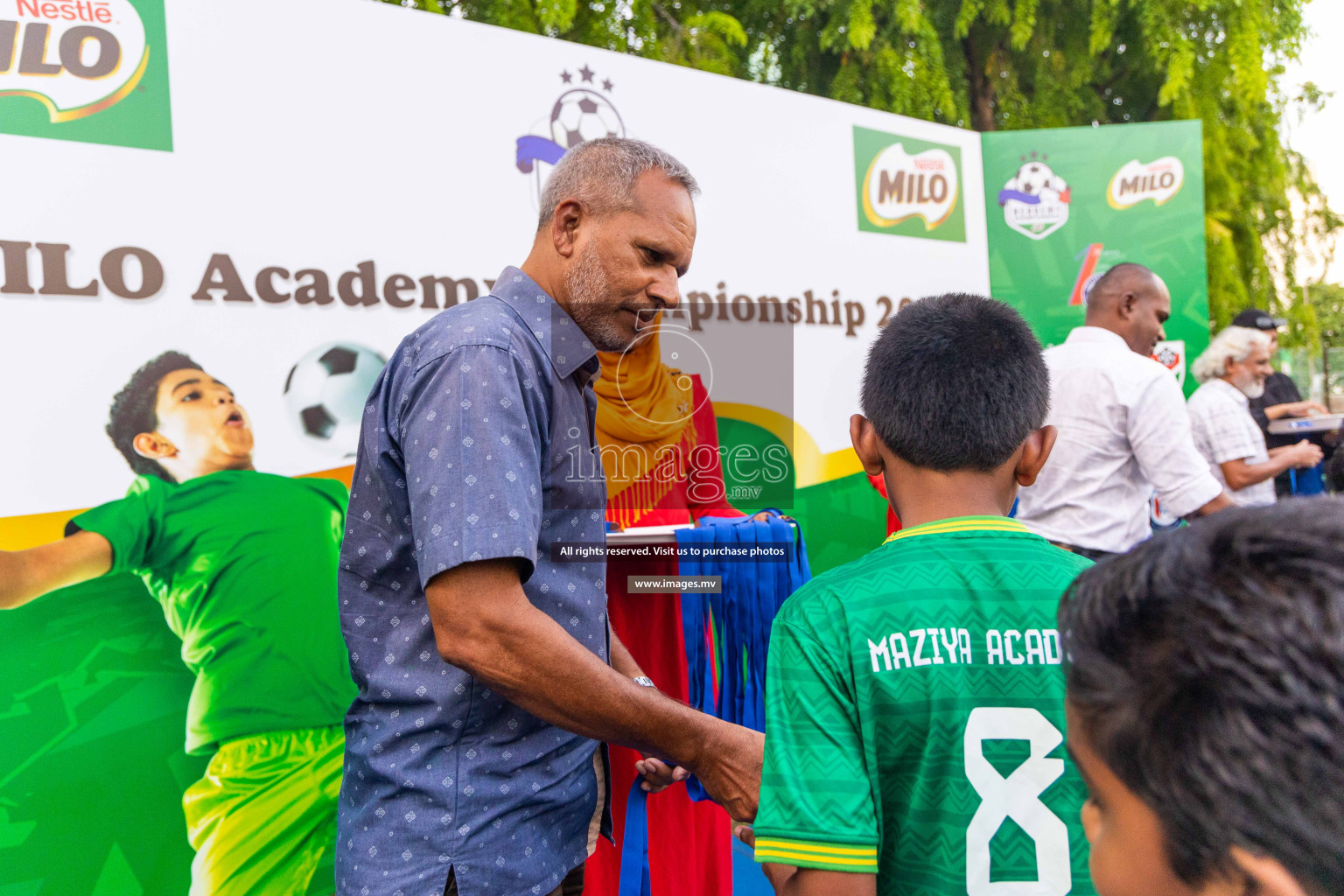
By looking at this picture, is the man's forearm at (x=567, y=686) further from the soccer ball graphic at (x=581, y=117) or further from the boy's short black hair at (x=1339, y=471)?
the soccer ball graphic at (x=581, y=117)

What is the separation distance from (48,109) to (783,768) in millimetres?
2628

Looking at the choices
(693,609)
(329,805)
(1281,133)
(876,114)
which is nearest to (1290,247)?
(1281,133)

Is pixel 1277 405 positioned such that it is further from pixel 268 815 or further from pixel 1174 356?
pixel 268 815

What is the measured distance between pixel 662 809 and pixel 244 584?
1439mm

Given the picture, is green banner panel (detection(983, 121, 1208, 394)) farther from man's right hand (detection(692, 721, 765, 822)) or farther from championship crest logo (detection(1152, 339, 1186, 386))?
man's right hand (detection(692, 721, 765, 822))

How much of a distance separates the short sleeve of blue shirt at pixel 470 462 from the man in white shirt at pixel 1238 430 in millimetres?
3844

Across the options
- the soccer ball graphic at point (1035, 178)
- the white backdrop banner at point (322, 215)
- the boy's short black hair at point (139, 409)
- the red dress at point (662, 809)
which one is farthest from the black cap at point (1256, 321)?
the boy's short black hair at point (139, 409)

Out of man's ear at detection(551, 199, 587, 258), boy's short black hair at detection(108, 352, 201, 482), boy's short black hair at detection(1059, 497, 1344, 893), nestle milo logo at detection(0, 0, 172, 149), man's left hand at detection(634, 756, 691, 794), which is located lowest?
man's left hand at detection(634, 756, 691, 794)

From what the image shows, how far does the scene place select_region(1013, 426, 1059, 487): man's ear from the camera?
1.17m

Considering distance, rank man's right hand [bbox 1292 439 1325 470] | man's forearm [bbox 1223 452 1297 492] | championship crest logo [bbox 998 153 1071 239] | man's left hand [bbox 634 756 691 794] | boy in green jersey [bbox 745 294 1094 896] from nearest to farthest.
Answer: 1. boy in green jersey [bbox 745 294 1094 896]
2. man's left hand [bbox 634 756 691 794]
3. man's forearm [bbox 1223 452 1297 492]
4. man's right hand [bbox 1292 439 1325 470]
5. championship crest logo [bbox 998 153 1071 239]

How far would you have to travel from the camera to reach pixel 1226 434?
13.9ft

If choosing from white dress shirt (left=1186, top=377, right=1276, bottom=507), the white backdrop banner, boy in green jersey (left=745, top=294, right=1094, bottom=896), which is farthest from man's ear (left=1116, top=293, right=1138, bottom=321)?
boy in green jersey (left=745, top=294, right=1094, bottom=896)

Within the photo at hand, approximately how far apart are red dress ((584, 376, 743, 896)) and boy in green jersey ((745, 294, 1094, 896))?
1.34m

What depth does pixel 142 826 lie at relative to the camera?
258cm
